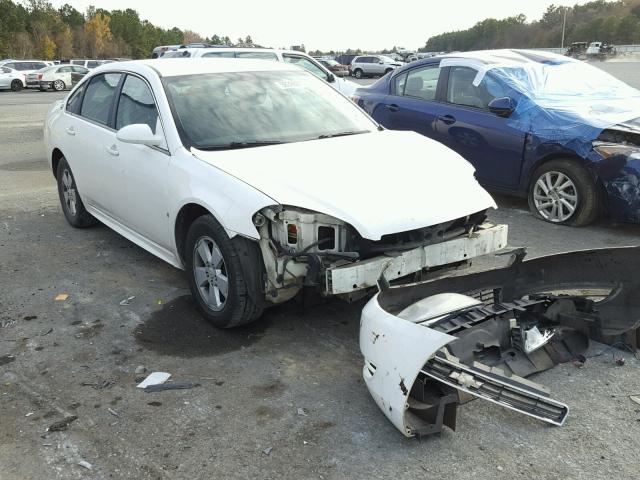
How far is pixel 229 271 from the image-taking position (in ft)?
12.3

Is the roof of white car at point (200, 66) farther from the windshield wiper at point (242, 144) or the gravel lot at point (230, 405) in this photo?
the gravel lot at point (230, 405)

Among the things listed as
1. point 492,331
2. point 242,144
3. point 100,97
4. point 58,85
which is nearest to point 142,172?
point 242,144

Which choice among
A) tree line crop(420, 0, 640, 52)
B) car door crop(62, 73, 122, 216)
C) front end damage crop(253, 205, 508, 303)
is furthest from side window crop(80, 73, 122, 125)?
tree line crop(420, 0, 640, 52)

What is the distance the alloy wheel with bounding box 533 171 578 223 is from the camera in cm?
614

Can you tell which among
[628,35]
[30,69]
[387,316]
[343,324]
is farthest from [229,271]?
[628,35]

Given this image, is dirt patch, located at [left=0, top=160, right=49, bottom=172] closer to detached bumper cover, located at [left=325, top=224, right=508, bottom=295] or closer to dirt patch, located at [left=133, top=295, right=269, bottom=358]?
dirt patch, located at [left=133, top=295, right=269, bottom=358]

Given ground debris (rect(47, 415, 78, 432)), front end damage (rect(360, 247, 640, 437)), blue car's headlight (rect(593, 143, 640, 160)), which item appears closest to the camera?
front end damage (rect(360, 247, 640, 437))

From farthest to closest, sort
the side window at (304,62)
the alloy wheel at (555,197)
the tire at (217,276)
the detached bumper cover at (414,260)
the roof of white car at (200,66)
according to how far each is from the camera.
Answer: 1. the side window at (304,62)
2. the alloy wheel at (555,197)
3. the roof of white car at (200,66)
4. the tire at (217,276)
5. the detached bumper cover at (414,260)

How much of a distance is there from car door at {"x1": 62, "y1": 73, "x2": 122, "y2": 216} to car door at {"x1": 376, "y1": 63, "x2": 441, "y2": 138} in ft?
11.7

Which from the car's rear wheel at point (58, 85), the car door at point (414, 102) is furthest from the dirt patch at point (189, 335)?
the car's rear wheel at point (58, 85)

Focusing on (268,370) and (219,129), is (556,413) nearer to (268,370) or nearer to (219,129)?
(268,370)

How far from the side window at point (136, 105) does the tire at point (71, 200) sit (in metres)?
1.35

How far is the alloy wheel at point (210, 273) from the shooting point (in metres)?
3.90

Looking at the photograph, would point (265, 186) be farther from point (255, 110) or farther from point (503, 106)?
point (503, 106)
